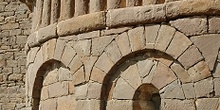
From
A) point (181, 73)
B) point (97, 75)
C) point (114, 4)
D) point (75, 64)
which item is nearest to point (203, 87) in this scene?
point (181, 73)

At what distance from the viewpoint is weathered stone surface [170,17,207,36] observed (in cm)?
473

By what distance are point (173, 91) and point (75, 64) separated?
4.75 ft

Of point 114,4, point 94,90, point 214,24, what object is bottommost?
point 94,90

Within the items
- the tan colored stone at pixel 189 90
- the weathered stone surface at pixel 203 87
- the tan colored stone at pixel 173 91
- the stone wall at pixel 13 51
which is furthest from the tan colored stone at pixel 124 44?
the stone wall at pixel 13 51

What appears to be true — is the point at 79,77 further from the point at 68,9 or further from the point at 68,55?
the point at 68,9

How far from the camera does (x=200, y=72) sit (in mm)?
4648

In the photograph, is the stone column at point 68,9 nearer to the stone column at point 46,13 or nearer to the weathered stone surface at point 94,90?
the stone column at point 46,13

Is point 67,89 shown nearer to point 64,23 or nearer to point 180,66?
point 64,23

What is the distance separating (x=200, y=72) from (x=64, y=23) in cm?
211

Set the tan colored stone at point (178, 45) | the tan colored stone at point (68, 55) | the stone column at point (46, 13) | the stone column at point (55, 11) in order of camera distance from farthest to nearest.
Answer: the stone column at point (46, 13), the stone column at point (55, 11), the tan colored stone at point (68, 55), the tan colored stone at point (178, 45)

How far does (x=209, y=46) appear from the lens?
4648mm

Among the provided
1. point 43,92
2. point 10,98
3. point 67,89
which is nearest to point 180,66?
point 67,89

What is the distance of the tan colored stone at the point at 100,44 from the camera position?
5.33m

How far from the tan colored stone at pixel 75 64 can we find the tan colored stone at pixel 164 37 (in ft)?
3.75
